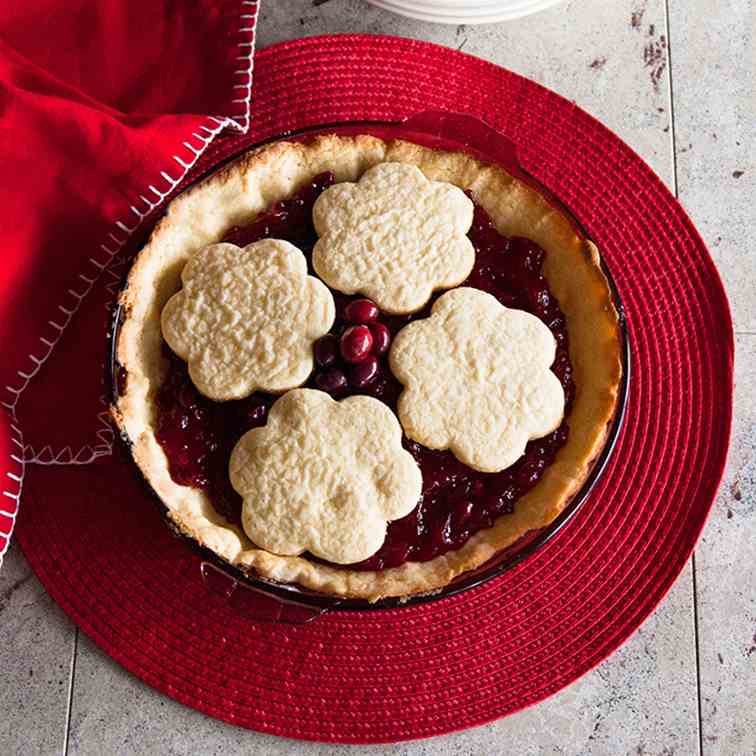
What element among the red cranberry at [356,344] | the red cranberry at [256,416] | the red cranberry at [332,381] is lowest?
the red cranberry at [256,416]

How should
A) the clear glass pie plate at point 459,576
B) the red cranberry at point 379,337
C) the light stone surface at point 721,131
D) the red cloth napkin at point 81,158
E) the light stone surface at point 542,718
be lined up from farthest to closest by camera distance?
1. the light stone surface at point 721,131
2. the light stone surface at point 542,718
3. the red cloth napkin at point 81,158
4. the red cranberry at point 379,337
5. the clear glass pie plate at point 459,576

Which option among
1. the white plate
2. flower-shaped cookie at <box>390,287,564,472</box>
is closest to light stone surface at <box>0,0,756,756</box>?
the white plate

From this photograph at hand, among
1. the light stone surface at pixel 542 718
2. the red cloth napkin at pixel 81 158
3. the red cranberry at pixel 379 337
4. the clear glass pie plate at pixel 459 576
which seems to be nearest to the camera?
the clear glass pie plate at pixel 459 576

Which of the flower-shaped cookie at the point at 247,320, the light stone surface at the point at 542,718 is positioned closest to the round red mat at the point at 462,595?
the light stone surface at the point at 542,718

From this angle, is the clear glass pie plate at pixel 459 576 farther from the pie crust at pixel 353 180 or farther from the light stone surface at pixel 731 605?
the light stone surface at pixel 731 605

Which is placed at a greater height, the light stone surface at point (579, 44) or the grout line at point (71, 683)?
the light stone surface at point (579, 44)

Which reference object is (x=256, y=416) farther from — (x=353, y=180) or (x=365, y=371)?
(x=353, y=180)

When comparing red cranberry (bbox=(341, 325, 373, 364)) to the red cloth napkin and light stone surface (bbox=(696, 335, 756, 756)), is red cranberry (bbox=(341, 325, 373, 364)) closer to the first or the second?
the red cloth napkin
